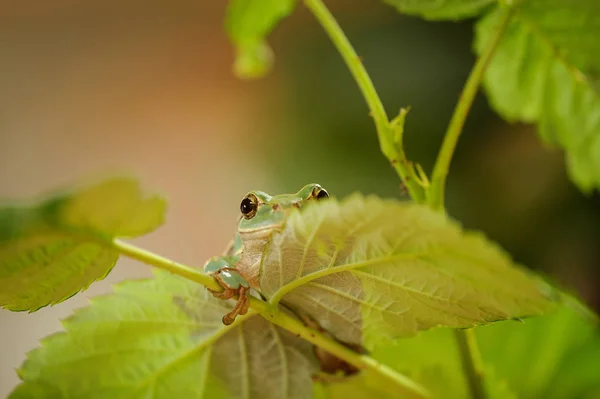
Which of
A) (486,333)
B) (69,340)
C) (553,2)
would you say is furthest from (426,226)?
(486,333)

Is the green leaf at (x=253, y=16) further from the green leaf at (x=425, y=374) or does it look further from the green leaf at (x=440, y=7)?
the green leaf at (x=425, y=374)

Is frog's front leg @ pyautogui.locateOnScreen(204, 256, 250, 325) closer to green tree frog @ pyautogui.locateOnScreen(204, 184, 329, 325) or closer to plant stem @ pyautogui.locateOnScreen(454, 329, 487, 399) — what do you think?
green tree frog @ pyautogui.locateOnScreen(204, 184, 329, 325)

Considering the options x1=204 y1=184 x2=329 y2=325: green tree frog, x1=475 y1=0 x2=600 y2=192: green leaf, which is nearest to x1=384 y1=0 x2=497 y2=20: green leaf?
x1=475 y1=0 x2=600 y2=192: green leaf

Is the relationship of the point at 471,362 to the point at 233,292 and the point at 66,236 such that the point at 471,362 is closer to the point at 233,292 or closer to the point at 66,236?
the point at 233,292

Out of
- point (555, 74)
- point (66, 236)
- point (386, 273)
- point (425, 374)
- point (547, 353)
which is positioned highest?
point (66, 236)

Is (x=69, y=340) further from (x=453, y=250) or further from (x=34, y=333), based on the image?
(x=34, y=333)

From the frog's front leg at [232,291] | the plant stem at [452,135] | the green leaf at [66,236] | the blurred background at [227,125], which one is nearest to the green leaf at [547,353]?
the plant stem at [452,135]

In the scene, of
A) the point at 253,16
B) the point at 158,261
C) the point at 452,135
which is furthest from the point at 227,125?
the point at 158,261
